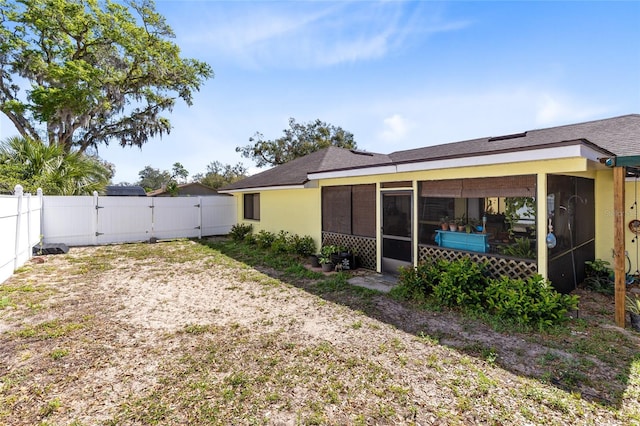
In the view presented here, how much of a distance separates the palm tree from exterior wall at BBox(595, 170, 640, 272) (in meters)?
16.7

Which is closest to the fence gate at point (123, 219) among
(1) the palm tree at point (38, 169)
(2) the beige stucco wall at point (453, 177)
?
(1) the palm tree at point (38, 169)

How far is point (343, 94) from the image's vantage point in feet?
42.6

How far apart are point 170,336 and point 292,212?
21.4 feet

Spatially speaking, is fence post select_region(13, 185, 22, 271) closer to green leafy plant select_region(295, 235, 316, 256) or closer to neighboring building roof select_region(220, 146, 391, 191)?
neighboring building roof select_region(220, 146, 391, 191)

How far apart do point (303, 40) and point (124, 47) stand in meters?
16.2

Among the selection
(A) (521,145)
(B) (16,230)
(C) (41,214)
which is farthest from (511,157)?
(C) (41,214)

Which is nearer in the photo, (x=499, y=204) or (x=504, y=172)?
(x=504, y=172)

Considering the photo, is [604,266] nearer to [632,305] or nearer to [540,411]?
[632,305]

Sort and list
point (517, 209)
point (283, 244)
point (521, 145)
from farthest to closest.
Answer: point (283, 244) → point (521, 145) → point (517, 209)

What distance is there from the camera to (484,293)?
4.80 metres

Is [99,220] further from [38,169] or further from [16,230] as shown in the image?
[16,230]

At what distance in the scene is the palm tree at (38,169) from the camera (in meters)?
10.6

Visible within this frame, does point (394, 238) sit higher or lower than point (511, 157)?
lower

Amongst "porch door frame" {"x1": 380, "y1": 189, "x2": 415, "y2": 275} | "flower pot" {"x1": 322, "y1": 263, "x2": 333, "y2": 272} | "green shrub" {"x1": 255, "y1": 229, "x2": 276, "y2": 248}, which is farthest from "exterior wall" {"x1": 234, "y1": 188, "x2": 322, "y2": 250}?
"porch door frame" {"x1": 380, "y1": 189, "x2": 415, "y2": 275}
